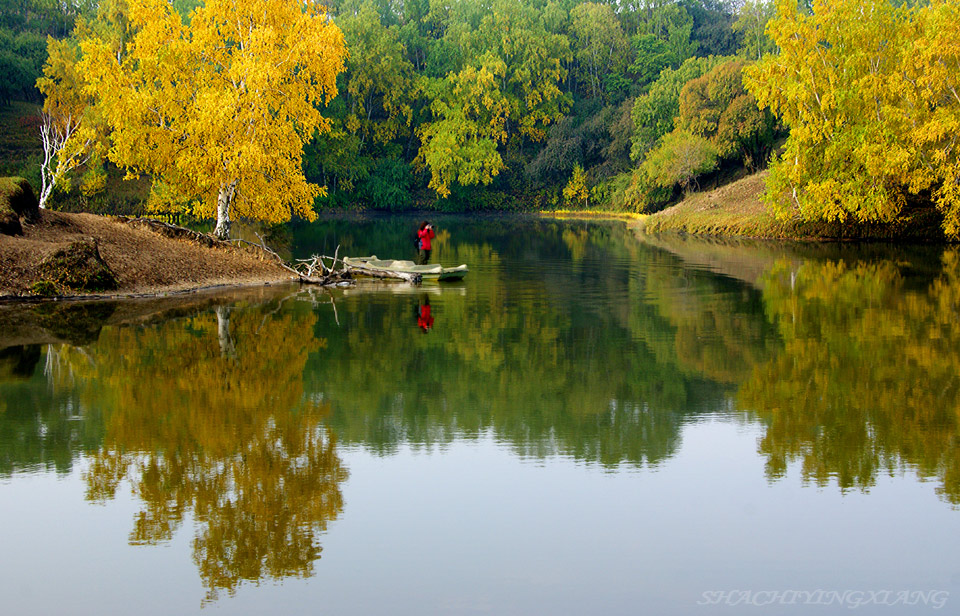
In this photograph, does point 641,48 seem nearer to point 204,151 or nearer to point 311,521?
point 204,151

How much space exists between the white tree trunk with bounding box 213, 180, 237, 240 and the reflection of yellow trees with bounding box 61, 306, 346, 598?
42.7 feet

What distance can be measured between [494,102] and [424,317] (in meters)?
66.6

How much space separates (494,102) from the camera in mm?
84625

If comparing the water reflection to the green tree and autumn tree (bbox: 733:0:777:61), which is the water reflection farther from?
autumn tree (bbox: 733:0:777:61)

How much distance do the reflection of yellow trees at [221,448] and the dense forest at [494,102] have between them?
14.4 m

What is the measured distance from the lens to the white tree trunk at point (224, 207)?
29938mm

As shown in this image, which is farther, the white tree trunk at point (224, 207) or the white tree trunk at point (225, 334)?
the white tree trunk at point (224, 207)

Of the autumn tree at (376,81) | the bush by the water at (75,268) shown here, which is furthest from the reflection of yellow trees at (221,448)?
the autumn tree at (376,81)

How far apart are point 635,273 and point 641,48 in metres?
68.5

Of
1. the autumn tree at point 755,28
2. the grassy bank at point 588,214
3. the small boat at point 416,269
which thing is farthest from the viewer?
the autumn tree at point 755,28

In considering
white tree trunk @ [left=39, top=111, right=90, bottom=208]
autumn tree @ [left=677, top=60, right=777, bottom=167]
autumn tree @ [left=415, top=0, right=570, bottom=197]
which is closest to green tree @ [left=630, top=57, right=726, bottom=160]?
autumn tree @ [left=677, top=60, right=777, bottom=167]

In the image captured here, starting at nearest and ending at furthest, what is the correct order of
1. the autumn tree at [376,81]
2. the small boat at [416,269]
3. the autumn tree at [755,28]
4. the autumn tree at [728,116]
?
the small boat at [416,269], the autumn tree at [728,116], the autumn tree at [376,81], the autumn tree at [755,28]

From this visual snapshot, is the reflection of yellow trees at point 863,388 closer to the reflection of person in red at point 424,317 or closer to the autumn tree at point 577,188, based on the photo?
the reflection of person in red at point 424,317

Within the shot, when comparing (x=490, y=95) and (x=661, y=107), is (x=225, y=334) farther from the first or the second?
(x=490, y=95)
